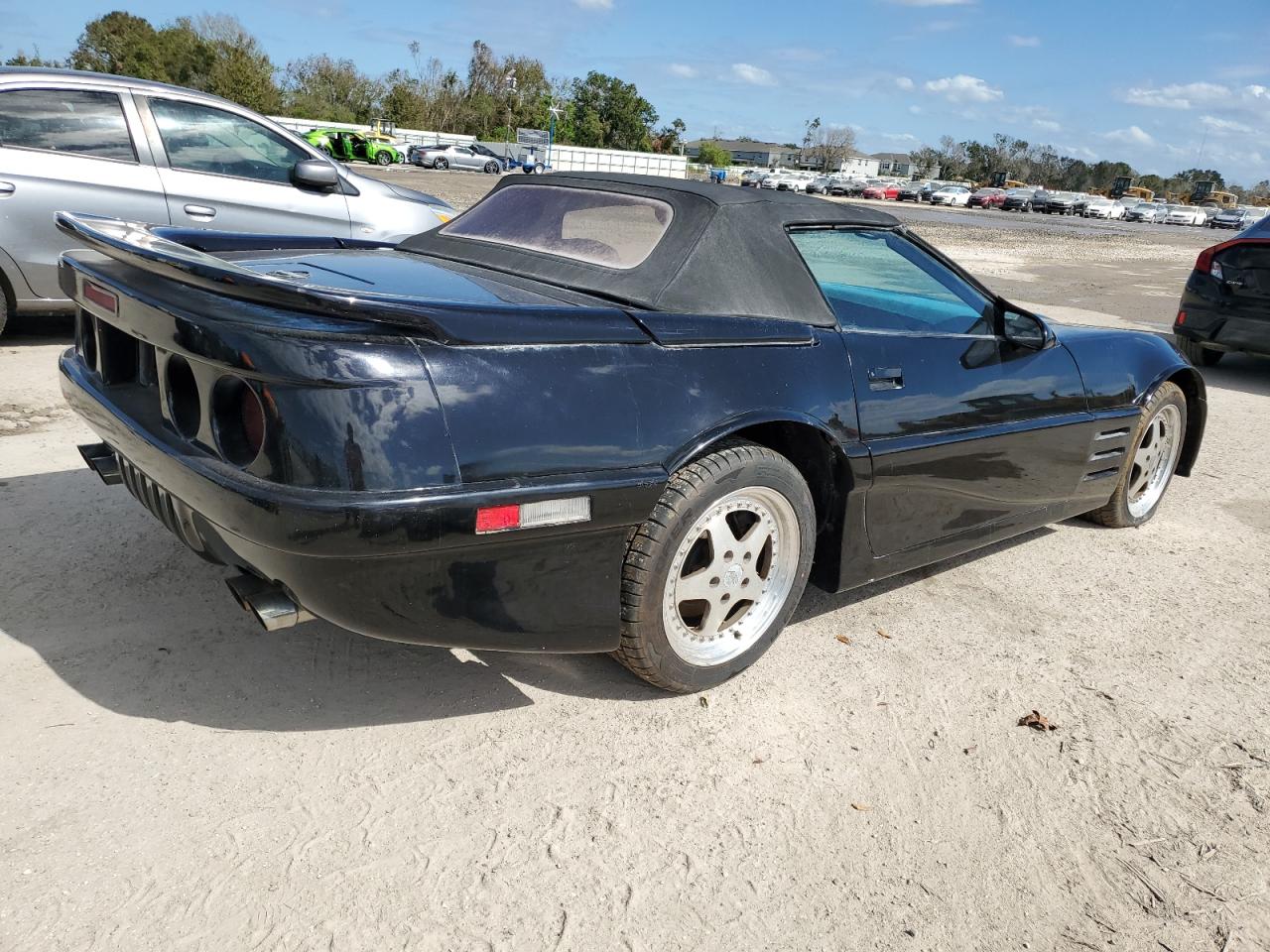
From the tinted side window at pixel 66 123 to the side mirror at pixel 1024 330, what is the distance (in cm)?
534

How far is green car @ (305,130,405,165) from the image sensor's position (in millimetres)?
35719

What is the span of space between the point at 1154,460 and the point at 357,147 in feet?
133

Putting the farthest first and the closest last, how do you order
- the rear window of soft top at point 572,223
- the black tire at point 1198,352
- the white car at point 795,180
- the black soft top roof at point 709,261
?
the white car at point 795,180 → the black tire at point 1198,352 → the rear window of soft top at point 572,223 → the black soft top roof at point 709,261

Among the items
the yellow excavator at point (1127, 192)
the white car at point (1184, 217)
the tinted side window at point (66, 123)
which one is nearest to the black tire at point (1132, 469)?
the tinted side window at point (66, 123)

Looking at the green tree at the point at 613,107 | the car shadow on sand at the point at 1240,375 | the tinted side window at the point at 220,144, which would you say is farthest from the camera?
the green tree at the point at 613,107

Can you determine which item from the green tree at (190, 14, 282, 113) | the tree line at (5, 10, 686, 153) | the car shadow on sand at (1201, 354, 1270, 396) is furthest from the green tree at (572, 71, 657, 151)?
the car shadow on sand at (1201, 354, 1270, 396)

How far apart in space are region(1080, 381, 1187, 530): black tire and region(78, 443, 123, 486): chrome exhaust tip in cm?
394

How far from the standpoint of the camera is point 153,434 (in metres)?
2.51

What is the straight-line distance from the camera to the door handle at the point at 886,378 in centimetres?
307

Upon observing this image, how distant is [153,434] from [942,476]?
2.40 metres

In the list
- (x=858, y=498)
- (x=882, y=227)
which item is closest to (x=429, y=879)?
(x=858, y=498)

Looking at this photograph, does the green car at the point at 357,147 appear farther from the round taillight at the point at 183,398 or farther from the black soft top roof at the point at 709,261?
the round taillight at the point at 183,398

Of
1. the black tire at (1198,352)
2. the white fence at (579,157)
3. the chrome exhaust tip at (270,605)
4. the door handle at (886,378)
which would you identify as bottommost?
the black tire at (1198,352)

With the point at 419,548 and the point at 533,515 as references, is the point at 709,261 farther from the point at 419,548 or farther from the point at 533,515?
the point at 419,548
